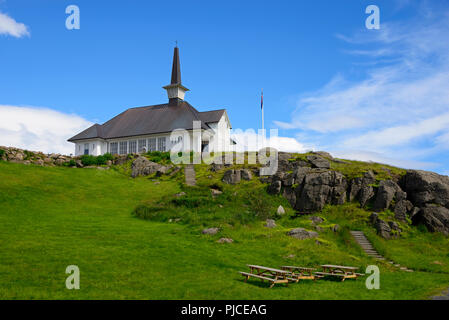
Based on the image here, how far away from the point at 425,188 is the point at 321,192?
851 cm

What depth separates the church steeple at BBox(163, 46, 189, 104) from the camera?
6550 centimetres

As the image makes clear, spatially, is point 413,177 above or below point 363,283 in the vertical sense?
above

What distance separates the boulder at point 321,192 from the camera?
33094 millimetres

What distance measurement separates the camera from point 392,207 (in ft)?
103

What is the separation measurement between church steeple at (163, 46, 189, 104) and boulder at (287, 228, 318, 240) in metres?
43.8

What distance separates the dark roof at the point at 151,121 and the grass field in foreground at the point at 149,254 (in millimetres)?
23407

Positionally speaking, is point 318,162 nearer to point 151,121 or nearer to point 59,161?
point 151,121

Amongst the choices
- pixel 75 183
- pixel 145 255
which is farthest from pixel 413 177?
pixel 75 183

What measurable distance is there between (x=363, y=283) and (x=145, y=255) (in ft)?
34.8

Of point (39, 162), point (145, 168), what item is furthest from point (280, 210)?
point (39, 162)

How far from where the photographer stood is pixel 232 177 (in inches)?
1603

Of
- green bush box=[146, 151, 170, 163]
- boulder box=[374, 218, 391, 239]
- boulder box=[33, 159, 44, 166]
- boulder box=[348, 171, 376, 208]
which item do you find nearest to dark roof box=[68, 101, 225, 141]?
green bush box=[146, 151, 170, 163]

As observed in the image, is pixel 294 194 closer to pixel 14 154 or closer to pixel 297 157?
pixel 297 157

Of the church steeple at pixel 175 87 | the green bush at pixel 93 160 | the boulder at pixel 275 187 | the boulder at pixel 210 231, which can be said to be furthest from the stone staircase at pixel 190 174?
the church steeple at pixel 175 87
